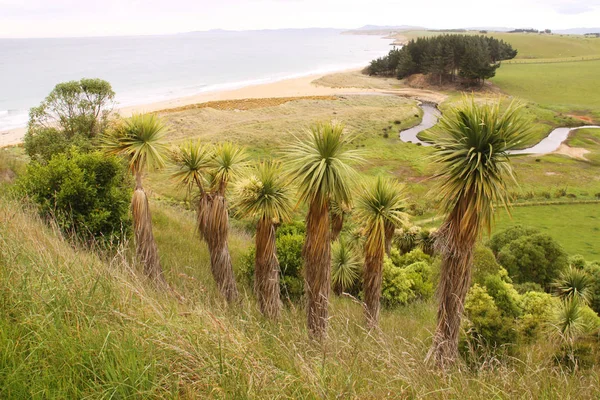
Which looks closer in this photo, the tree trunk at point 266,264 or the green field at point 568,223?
the tree trunk at point 266,264

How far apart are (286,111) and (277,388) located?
6529cm

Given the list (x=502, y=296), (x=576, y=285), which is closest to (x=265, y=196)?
(x=502, y=296)

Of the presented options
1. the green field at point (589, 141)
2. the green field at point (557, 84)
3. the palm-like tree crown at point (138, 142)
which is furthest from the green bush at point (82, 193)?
the green field at point (557, 84)

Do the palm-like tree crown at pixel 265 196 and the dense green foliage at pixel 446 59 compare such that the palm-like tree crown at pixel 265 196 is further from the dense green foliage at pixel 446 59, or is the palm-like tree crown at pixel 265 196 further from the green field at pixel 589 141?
the dense green foliage at pixel 446 59

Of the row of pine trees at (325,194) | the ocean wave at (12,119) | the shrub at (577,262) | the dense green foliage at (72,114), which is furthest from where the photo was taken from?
the ocean wave at (12,119)

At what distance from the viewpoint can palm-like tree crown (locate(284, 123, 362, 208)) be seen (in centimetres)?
934

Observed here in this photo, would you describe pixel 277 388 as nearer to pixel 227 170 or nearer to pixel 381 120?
pixel 227 170

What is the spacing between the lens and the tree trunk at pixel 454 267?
29.3 feet

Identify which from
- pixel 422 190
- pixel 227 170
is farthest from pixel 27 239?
pixel 422 190

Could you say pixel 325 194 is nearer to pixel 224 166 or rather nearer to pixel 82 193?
pixel 224 166

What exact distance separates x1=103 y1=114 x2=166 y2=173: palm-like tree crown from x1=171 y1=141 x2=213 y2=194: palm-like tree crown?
1.37ft

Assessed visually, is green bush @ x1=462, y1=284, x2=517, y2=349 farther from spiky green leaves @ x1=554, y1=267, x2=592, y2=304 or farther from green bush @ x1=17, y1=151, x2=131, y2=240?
green bush @ x1=17, y1=151, x2=131, y2=240

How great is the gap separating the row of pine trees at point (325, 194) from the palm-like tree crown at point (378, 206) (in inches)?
1.0

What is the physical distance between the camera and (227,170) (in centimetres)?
1203
